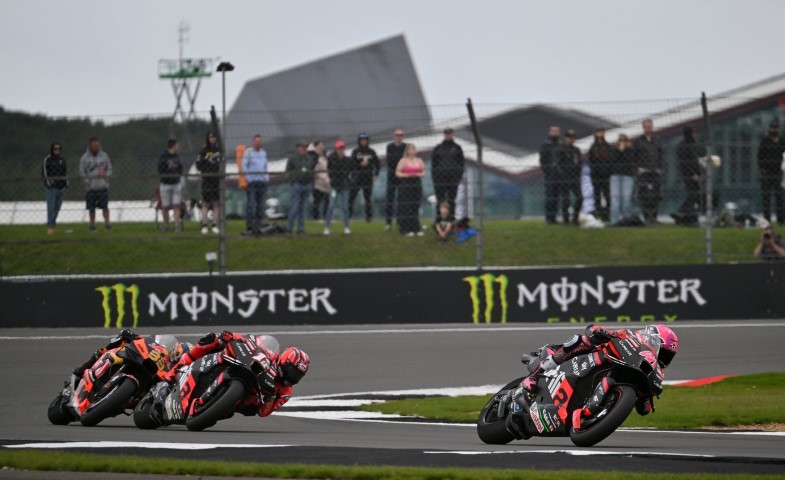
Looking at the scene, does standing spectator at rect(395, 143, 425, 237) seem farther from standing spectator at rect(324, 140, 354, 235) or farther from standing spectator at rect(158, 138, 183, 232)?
standing spectator at rect(158, 138, 183, 232)

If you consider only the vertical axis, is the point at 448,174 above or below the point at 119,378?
above

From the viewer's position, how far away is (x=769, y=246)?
1692 centimetres

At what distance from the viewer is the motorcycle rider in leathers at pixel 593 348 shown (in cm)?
789

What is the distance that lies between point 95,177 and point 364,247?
139 inches

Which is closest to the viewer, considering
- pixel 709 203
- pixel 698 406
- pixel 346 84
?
pixel 698 406

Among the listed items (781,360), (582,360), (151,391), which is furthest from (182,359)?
(781,360)

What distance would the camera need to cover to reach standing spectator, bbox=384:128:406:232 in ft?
54.0

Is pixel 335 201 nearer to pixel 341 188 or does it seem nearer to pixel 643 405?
pixel 341 188

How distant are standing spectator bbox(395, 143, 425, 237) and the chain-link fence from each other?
0.08ft

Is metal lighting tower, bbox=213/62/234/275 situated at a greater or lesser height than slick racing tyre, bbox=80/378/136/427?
greater

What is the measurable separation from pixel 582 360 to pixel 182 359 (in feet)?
9.37

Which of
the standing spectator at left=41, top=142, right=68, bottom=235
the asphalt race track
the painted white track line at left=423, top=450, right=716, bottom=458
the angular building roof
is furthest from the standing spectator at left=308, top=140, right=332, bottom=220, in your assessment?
the angular building roof

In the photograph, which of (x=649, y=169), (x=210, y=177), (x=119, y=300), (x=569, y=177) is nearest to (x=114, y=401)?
(x=119, y=300)

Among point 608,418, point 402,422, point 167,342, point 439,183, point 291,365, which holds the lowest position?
point 402,422
